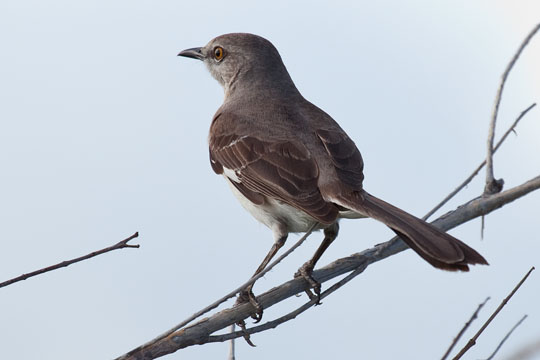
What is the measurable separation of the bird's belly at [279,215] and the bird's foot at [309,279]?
1.15ft

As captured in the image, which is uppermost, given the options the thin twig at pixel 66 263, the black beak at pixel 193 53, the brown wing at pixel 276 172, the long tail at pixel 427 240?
the black beak at pixel 193 53

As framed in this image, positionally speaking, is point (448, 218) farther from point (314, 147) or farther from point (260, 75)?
point (260, 75)

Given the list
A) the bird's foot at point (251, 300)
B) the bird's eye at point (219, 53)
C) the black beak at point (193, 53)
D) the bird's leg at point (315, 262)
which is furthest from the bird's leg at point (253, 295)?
the black beak at point (193, 53)

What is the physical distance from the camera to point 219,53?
26.7 feet

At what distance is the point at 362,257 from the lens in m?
5.02

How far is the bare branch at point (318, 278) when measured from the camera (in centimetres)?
411

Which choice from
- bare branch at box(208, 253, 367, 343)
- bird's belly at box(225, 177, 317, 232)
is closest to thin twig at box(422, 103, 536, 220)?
bare branch at box(208, 253, 367, 343)

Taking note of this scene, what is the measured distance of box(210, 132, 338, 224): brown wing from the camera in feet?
17.6

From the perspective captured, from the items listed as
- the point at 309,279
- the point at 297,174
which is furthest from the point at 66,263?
the point at 297,174

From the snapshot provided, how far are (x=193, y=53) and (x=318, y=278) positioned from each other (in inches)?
163

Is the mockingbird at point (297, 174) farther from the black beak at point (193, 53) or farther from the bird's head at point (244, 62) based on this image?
the black beak at point (193, 53)

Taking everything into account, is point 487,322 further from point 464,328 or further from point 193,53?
point 193,53

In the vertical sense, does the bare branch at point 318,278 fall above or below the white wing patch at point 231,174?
below

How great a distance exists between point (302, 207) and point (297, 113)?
58.2 inches
